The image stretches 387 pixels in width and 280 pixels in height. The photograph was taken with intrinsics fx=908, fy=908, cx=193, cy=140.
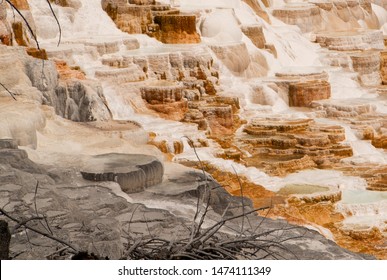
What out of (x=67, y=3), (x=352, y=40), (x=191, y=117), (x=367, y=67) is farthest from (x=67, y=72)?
(x=352, y=40)

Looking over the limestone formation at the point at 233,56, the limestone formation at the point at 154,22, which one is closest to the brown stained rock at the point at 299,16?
the limestone formation at the point at 233,56

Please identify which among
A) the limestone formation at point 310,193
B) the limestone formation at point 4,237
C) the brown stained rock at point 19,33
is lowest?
the limestone formation at point 310,193

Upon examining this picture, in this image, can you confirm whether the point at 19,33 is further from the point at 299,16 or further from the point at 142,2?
the point at 299,16

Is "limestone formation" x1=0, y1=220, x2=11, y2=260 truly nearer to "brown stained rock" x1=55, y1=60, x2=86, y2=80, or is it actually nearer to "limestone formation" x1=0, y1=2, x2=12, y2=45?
"brown stained rock" x1=55, y1=60, x2=86, y2=80

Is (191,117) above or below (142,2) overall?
below

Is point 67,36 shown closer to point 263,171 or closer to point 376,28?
point 263,171

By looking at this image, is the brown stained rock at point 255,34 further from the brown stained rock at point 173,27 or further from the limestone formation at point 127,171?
the limestone formation at point 127,171
